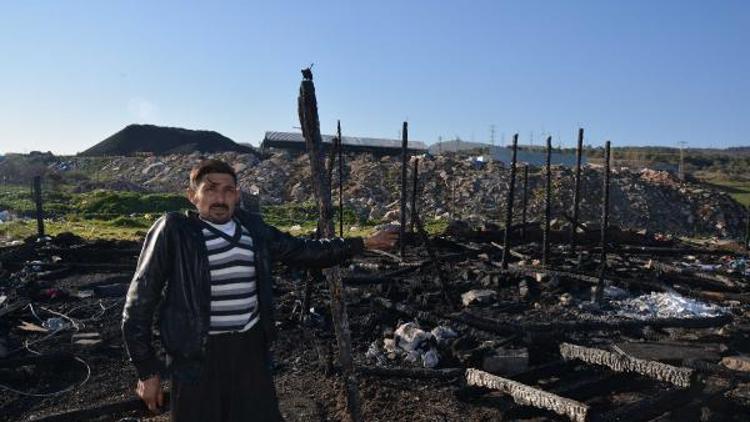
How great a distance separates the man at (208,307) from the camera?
315 cm

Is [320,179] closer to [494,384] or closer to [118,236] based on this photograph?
[494,384]

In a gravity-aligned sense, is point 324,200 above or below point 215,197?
below

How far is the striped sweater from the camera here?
10.8ft

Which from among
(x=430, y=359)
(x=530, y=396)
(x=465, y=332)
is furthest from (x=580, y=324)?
(x=530, y=396)

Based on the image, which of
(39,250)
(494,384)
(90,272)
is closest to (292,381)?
(494,384)

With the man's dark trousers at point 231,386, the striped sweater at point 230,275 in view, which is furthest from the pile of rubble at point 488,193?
the striped sweater at point 230,275

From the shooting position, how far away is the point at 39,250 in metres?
14.7

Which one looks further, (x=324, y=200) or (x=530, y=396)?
(x=530, y=396)

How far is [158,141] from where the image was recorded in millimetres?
52906

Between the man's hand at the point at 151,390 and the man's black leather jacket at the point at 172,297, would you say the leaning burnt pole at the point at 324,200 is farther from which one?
the man's hand at the point at 151,390

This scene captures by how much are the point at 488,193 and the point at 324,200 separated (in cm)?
2454

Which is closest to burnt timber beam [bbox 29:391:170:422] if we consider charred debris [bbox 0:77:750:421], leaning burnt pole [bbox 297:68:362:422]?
charred debris [bbox 0:77:750:421]

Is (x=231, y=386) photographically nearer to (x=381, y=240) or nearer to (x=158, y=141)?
(x=381, y=240)

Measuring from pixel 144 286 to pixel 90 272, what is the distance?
11.3m
